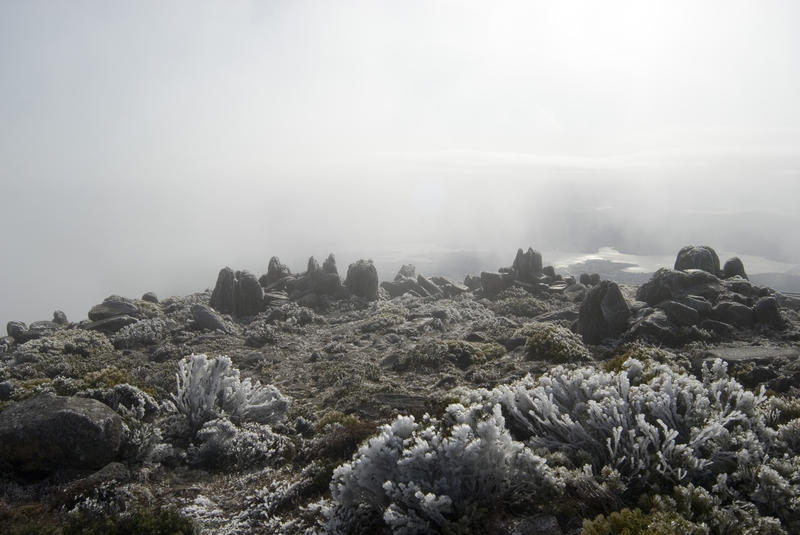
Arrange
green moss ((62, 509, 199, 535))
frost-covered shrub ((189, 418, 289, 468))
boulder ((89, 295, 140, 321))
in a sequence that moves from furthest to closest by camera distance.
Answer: boulder ((89, 295, 140, 321)) → frost-covered shrub ((189, 418, 289, 468)) → green moss ((62, 509, 199, 535))

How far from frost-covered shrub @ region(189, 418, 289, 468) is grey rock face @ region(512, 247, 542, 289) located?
30211mm

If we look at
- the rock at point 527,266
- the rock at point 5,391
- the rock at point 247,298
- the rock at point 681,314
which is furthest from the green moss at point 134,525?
the rock at point 527,266

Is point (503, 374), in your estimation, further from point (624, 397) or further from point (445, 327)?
point (445, 327)

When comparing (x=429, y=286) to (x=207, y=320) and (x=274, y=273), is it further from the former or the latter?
(x=207, y=320)

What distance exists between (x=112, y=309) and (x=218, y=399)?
19.8 m

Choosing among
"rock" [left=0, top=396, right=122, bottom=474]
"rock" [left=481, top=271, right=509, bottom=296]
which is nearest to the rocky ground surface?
"rock" [left=0, top=396, right=122, bottom=474]

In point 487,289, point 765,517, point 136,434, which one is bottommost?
point 487,289

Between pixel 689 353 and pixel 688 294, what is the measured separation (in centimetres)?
688

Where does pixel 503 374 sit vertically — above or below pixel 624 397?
below

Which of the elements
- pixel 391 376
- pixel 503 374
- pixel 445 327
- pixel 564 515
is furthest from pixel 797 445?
pixel 445 327

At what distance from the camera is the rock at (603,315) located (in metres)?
19.7

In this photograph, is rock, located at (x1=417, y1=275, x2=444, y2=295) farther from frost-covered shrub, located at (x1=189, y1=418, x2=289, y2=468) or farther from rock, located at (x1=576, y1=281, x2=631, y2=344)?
frost-covered shrub, located at (x1=189, y1=418, x2=289, y2=468)

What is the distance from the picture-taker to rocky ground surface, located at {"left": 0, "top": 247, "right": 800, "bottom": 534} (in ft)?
27.2

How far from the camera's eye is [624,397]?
8.25 m
